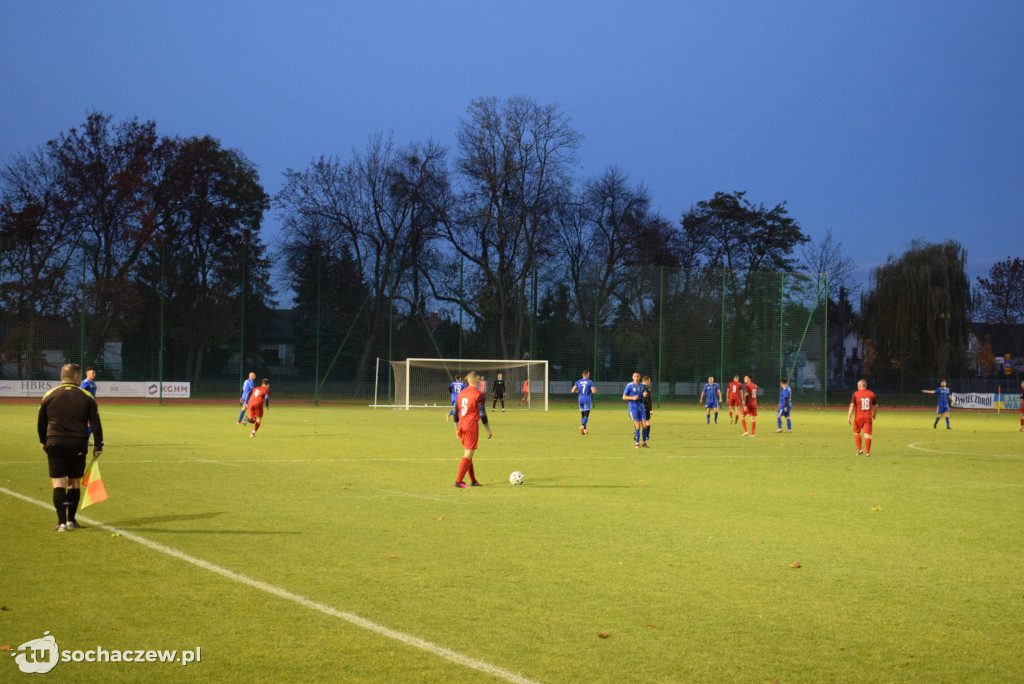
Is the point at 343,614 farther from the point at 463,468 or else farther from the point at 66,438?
the point at 463,468

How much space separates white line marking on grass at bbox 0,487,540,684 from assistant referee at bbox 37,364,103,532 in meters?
0.51

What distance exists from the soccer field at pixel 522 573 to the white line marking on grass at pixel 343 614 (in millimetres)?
24

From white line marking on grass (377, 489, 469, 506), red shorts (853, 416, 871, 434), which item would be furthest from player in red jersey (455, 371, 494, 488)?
red shorts (853, 416, 871, 434)

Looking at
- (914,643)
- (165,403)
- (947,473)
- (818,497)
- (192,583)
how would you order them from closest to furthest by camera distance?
(914,643)
(192,583)
(818,497)
(947,473)
(165,403)

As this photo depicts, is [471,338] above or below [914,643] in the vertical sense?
above

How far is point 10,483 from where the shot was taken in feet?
47.7

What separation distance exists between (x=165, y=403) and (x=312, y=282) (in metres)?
10.4

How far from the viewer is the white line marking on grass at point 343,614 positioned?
19.4 ft

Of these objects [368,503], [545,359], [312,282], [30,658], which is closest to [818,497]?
[368,503]

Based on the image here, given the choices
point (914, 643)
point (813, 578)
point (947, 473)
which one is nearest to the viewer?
point (914, 643)

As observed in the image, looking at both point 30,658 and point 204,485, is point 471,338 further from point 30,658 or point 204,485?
point 30,658

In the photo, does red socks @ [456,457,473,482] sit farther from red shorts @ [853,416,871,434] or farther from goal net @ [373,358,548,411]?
goal net @ [373,358,548,411]

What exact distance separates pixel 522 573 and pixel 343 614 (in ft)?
6.70

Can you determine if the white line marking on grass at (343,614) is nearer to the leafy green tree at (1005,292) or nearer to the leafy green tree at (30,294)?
the leafy green tree at (30,294)
